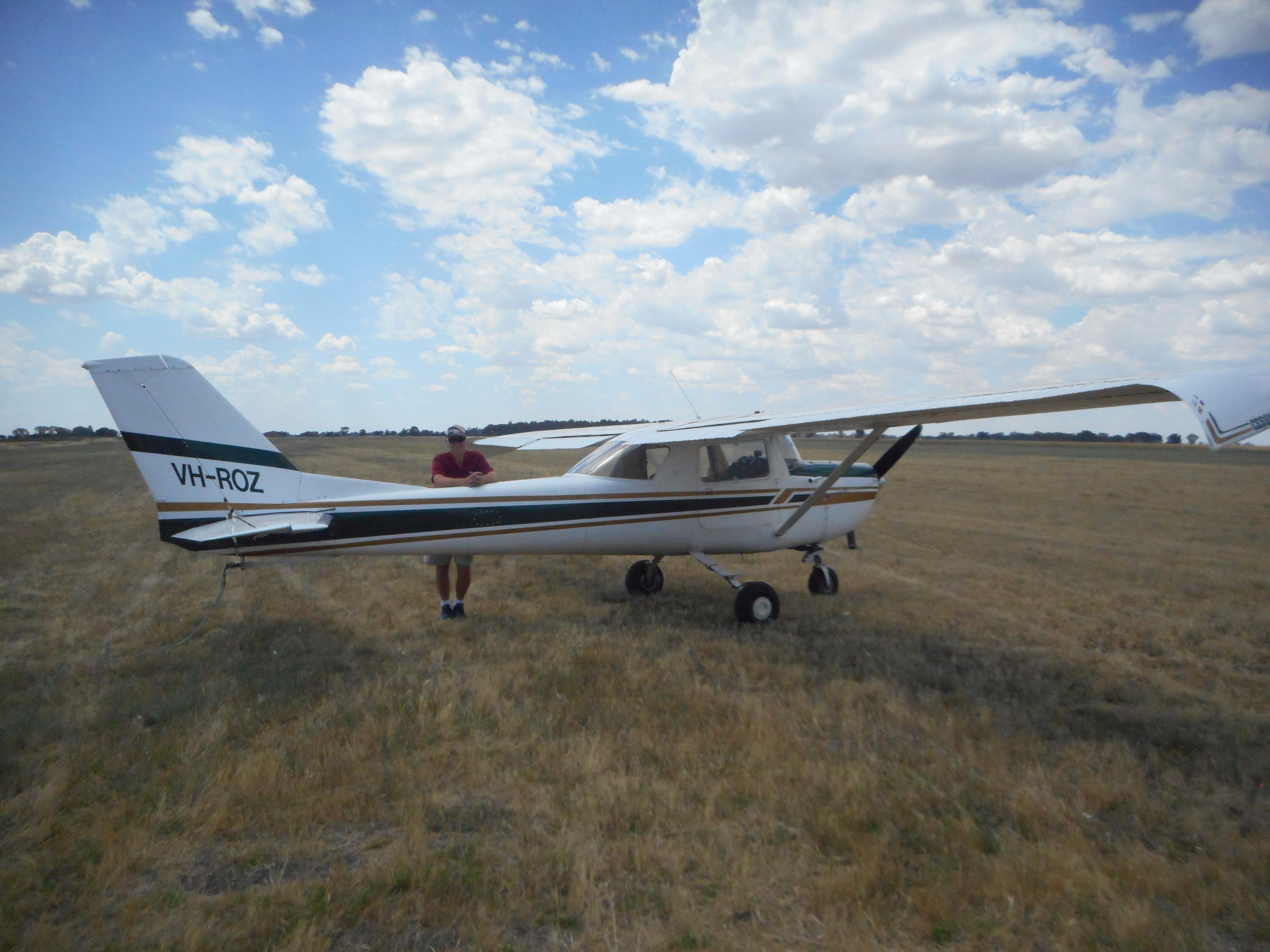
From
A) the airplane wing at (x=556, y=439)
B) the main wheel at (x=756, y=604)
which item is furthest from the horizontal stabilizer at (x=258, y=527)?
the main wheel at (x=756, y=604)

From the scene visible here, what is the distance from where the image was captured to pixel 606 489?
748 centimetres

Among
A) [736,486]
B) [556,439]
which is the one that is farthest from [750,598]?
[556,439]

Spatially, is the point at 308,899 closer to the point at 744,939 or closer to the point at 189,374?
the point at 744,939

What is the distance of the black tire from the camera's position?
8992 mm

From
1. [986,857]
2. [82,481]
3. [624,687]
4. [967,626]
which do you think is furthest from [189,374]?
[82,481]

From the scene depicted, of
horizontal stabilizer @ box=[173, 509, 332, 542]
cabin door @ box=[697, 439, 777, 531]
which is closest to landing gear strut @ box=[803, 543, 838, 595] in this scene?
cabin door @ box=[697, 439, 777, 531]

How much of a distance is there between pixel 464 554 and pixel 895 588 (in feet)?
18.9

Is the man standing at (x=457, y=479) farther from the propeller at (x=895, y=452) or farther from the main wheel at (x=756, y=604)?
the propeller at (x=895, y=452)

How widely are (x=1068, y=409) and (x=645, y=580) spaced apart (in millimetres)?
5194

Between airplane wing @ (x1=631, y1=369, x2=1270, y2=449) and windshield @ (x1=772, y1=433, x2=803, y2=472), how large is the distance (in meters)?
0.32

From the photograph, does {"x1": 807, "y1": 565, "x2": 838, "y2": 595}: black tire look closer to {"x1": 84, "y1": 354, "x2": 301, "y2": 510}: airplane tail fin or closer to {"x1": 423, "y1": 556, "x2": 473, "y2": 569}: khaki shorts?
{"x1": 423, "y1": 556, "x2": 473, "y2": 569}: khaki shorts

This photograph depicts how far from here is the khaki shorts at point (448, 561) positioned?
7.14 meters

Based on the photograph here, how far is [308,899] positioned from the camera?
286 cm

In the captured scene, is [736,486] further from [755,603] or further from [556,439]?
[556,439]
